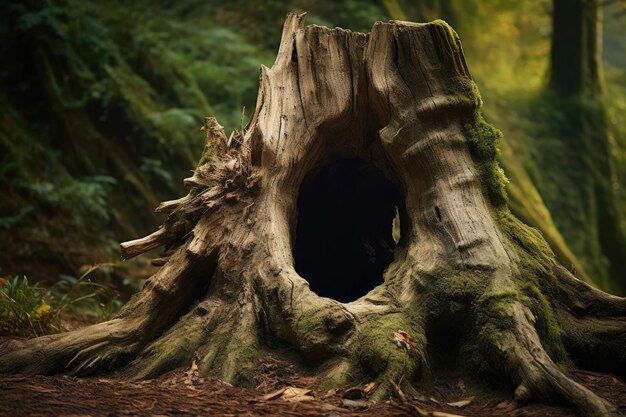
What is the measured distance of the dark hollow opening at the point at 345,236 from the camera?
20.2 feet

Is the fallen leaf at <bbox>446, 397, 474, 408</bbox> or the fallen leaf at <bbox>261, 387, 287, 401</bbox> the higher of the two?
the fallen leaf at <bbox>446, 397, 474, 408</bbox>

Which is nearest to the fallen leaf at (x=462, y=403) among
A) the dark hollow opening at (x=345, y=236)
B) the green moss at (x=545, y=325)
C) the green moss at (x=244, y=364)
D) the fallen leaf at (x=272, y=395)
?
the green moss at (x=545, y=325)

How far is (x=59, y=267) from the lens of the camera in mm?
7148

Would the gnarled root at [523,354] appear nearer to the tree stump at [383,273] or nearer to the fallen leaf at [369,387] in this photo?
the tree stump at [383,273]

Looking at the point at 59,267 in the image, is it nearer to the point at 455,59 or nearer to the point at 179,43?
the point at 455,59

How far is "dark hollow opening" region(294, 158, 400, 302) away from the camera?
20.2ft

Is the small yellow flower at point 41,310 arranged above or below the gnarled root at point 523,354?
below

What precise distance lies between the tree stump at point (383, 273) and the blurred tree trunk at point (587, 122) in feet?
24.7

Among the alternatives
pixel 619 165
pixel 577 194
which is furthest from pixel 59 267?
pixel 619 165

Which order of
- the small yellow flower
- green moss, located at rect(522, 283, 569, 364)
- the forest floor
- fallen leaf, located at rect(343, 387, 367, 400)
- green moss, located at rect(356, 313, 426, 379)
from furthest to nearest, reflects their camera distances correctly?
1. the small yellow flower
2. green moss, located at rect(522, 283, 569, 364)
3. green moss, located at rect(356, 313, 426, 379)
4. fallen leaf, located at rect(343, 387, 367, 400)
5. the forest floor

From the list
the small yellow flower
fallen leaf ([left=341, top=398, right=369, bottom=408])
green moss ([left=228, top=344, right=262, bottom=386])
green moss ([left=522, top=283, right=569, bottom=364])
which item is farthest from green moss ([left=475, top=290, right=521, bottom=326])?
the small yellow flower

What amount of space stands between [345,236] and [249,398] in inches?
127

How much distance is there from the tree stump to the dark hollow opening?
2.57ft

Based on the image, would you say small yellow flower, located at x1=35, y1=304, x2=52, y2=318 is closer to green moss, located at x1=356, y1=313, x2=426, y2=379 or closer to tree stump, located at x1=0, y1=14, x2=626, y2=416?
tree stump, located at x1=0, y1=14, x2=626, y2=416
